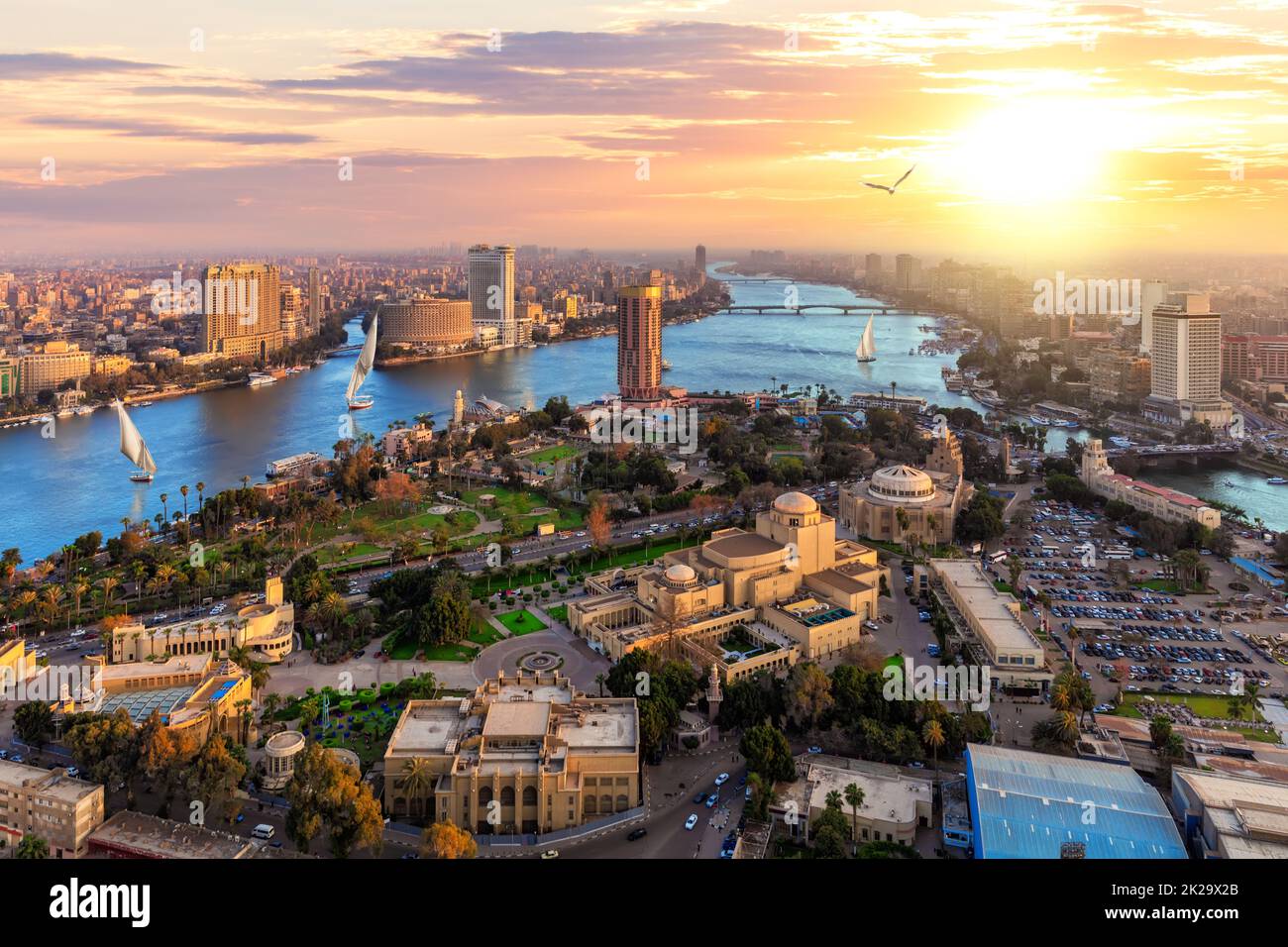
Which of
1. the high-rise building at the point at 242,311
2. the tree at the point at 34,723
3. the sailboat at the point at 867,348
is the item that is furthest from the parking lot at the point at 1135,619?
the high-rise building at the point at 242,311

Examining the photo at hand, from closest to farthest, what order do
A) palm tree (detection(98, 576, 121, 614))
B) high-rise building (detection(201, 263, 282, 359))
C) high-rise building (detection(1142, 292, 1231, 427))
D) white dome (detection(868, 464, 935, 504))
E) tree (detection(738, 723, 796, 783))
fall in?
tree (detection(738, 723, 796, 783))
palm tree (detection(98, 576, 121, 614))
white dome (detection(868, 464, 935, 504))
high-rise building (detection(1142, 292, 1231, 427))
high-rise building (detection(201, 263, 282, 359))

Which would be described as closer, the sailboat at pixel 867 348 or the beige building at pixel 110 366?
the beige building at pixel 110 366

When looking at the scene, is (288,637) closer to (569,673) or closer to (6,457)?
(569,673)

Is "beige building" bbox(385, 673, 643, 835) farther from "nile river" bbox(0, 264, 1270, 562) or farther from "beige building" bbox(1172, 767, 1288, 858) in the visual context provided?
"nile river" bbox(0, 264, 1270, 562)

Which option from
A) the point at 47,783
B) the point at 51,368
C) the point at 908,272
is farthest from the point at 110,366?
the point at 908,272

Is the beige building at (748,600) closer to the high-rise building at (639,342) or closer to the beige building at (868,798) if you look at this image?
the beige building at (868,798)

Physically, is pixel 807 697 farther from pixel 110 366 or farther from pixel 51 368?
pixel 110 366

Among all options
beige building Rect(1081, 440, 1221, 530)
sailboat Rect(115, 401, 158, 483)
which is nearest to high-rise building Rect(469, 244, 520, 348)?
sailboat Rect(115, 401, 158, 483)
